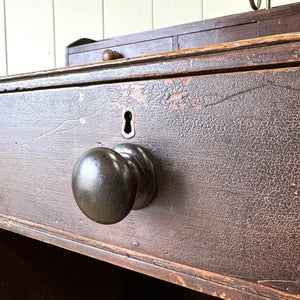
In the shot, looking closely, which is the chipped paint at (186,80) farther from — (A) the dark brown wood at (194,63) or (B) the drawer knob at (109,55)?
(B) the drawer knob at (109,55)

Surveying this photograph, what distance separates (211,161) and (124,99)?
10 centimetres

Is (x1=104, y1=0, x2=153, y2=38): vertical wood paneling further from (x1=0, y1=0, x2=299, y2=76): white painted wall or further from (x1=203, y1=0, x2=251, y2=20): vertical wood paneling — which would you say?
(x1=203, y1=0, x2=251, y2=20): vertical wood paneling

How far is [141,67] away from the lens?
0.31 metres

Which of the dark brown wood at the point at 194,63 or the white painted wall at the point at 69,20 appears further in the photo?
the white painted wall at the point at 69,20

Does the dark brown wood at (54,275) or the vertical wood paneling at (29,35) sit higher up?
the vertical wood paneling at (29,35)

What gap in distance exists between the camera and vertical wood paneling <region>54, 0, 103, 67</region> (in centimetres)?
119

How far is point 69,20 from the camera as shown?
1.26 m

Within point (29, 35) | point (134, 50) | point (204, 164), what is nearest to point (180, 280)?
point (204, 164)

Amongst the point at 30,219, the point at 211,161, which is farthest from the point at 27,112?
the point at 211,161

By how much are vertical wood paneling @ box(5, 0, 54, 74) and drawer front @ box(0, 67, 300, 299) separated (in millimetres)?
Answer: 1030

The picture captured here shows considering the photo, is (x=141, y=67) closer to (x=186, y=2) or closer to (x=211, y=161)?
(x=211, y=161)

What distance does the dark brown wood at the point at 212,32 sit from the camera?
0.50 m

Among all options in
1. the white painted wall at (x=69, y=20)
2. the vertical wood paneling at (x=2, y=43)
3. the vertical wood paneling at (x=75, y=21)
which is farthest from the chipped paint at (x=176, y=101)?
the vertical wood paneling at (x=2, y=43)

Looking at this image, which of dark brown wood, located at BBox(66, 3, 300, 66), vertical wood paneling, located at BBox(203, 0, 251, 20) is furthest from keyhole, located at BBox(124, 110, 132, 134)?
vertical wood paneling, located at BBox(203, 0, 251, 20)
